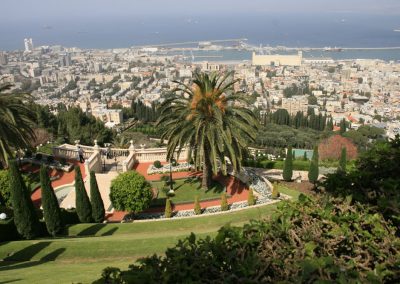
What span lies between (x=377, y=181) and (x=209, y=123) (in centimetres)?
1176

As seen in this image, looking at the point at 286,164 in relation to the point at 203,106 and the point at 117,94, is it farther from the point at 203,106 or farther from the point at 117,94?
the point at 117,94

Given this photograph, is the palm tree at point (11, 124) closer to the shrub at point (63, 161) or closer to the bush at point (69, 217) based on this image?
the shrub at point (63, 161)

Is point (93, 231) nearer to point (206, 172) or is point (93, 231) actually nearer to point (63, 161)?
point (206, 172)

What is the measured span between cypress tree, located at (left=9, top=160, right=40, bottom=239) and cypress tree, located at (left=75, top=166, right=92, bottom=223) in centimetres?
199

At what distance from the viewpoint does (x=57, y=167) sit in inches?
878

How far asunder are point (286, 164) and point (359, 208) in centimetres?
1680

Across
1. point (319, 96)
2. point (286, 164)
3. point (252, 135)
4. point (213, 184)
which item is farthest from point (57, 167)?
point (319, 96)

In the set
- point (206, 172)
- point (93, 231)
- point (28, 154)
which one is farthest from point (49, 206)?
point (28, 154)

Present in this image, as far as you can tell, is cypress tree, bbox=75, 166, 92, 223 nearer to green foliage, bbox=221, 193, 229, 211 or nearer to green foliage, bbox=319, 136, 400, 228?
green foliage, bbox=221, 193, 229, 211

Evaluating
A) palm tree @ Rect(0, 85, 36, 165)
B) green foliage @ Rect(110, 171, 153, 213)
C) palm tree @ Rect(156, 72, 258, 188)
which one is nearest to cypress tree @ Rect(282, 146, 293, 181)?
palm tree @ Rect(156, 72, 258, 188)

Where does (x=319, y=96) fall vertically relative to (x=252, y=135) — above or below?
below

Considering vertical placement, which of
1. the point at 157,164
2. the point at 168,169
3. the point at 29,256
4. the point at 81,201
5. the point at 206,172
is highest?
the point at 81,201

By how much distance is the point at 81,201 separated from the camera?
47.8ft

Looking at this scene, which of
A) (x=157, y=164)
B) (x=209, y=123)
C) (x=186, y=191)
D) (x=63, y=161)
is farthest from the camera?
(x=63, y=161)
